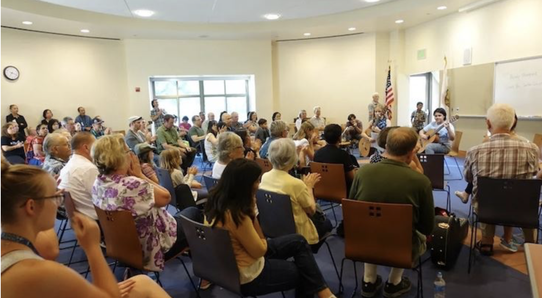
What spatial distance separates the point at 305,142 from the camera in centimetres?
464

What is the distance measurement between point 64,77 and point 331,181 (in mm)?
8947

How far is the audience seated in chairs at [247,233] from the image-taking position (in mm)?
1854

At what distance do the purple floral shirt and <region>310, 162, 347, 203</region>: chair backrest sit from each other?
1.76 metres

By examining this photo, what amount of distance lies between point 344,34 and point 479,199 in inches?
355

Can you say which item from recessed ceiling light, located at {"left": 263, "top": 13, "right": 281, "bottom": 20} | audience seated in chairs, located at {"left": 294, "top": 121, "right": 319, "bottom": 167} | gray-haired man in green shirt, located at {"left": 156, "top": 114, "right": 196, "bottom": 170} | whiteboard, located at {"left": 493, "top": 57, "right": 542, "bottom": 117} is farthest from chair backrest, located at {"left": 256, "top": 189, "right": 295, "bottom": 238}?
recessed ceiling light, located at {"left": 263, "top": 13, "right": 281, "bottom": 20}

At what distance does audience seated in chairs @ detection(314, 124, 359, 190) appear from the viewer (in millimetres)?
3656

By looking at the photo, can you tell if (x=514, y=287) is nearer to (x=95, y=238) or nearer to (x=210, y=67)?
(x=95, y=238)

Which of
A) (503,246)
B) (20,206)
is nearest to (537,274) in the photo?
(20,206)

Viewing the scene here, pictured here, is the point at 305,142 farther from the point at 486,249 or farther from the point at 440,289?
the point at 440,289

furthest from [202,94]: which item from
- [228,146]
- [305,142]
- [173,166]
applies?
[228,146]

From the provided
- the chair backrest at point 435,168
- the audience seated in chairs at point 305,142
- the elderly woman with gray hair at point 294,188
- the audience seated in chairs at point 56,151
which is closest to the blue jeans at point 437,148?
the chair backrest at point 435,168

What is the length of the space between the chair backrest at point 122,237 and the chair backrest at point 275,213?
2.93ft

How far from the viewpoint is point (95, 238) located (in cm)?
131

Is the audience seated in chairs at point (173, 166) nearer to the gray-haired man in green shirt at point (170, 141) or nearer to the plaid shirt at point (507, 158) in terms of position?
the plaid shirt at point (507, 158)
